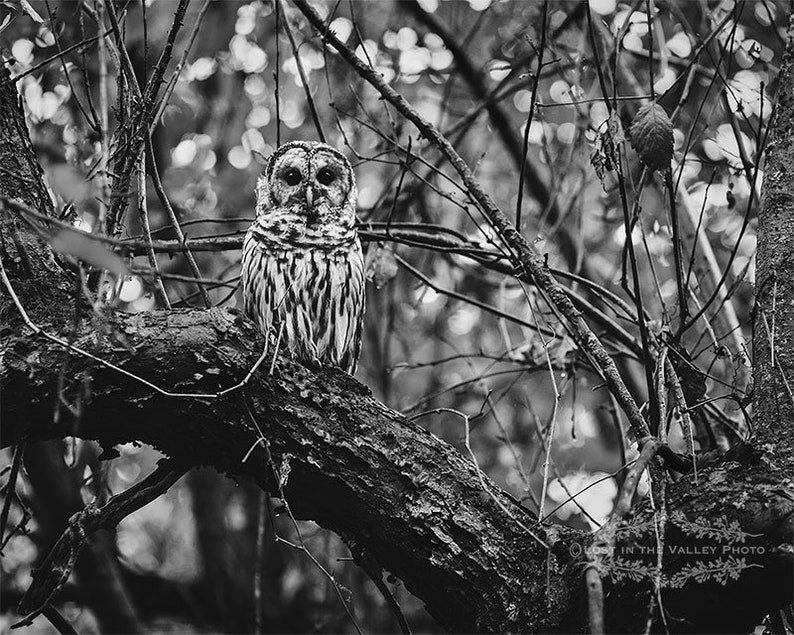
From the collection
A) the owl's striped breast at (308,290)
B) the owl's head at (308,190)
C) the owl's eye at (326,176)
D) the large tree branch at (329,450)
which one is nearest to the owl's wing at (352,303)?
the owl's striped breast at (308,290)

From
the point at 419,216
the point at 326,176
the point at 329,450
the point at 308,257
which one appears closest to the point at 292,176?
the point at 326,176

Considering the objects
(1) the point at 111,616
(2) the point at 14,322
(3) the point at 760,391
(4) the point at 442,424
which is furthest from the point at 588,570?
(4) the point at 442,424

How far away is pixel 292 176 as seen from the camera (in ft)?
12.4

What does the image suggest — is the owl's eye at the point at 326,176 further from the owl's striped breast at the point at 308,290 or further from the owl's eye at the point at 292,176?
the owl's striped breast at the point at 308,290

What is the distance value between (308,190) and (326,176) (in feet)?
0.62

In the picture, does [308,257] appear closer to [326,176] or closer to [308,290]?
[308,290]

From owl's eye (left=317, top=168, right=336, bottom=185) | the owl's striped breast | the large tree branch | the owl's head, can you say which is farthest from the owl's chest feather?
the large tree branch

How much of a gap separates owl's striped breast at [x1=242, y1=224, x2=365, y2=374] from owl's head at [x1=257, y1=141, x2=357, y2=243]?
13 centimetres

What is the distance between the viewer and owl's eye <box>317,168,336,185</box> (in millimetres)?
3812

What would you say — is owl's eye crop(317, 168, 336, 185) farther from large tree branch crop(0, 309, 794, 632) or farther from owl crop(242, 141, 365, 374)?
large tree branch crop(0, 309, 794, 632)

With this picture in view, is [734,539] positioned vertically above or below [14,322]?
below

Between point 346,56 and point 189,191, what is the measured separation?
1801 millimetres

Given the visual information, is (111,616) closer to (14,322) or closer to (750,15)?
(14,322)

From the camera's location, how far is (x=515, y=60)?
14.7 feet
